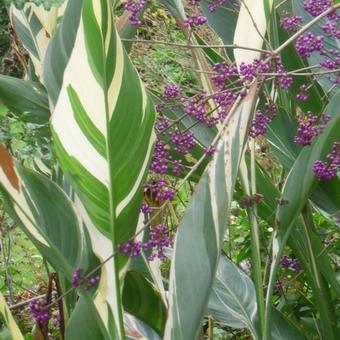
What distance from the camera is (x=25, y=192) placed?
1028 millimetres

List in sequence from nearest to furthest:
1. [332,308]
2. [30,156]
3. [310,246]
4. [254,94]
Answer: [254,94] < [310,246] < [332,308] < [30,156]

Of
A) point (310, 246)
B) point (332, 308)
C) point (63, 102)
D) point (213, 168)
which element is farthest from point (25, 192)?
point (332, 308)

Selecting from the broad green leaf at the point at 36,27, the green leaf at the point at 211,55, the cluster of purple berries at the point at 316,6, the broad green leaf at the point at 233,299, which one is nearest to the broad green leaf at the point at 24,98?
the broad green leaf at the point at 36,27

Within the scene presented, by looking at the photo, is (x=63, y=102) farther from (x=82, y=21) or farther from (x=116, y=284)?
(x=116, y=284)

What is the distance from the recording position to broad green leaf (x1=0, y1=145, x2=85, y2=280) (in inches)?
40.4

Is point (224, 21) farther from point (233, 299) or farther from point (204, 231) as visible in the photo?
point (204, 231)

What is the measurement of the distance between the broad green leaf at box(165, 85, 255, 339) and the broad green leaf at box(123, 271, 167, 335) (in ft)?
0.82

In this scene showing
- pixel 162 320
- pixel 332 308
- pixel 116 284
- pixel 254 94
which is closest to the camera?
pixel 254 94

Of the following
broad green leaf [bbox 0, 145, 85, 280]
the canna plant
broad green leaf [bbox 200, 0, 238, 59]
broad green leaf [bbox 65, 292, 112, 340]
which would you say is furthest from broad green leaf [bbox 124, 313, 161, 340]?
broad green leaf [bbox 200, 0, 238, 59]

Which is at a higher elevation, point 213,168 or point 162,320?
point 213,168

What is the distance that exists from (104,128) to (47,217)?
0.58 ft

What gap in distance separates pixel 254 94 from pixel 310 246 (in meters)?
0.58

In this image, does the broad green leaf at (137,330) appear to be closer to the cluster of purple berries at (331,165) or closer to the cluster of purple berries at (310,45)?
the cluster of purple berries at (331,165)

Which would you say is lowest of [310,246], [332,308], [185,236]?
[332,308]
